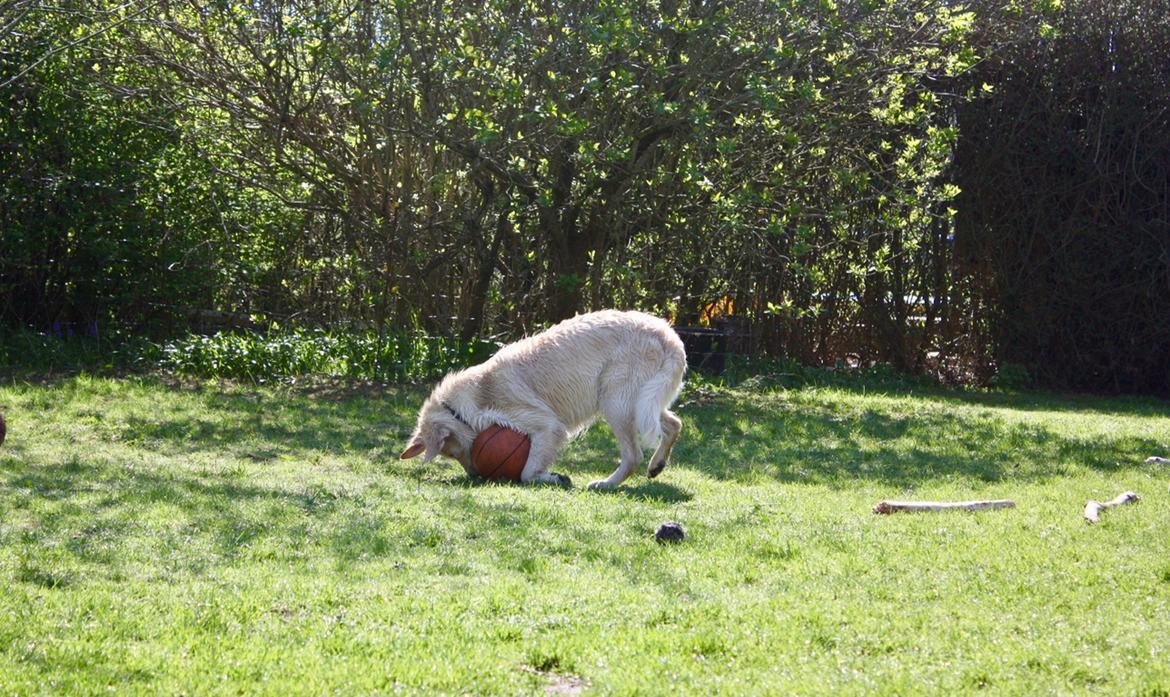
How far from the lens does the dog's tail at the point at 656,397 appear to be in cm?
867

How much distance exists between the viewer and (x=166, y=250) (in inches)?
603

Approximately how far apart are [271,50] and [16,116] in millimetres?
3735

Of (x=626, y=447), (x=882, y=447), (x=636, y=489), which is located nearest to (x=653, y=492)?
(x=636, y=489)

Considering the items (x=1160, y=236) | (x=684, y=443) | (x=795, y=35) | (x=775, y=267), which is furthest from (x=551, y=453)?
(x=1160, y=236)

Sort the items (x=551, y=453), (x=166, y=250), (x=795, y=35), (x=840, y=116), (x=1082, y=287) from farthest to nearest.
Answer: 1. (x=1082, y=287)
2. (x=166, y=250)
3. (x=840, y=116)
4. (x=795, y=35)
5. (x=551, y=453)

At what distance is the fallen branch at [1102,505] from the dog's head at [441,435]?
4.21 m

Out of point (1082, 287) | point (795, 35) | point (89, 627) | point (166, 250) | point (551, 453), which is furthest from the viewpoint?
point (1082, 287)

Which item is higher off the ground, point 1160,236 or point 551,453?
point 1160,236

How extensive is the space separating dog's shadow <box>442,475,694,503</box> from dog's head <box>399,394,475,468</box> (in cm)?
21

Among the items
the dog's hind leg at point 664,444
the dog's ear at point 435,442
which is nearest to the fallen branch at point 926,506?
the dog's hind leg at point 664,444

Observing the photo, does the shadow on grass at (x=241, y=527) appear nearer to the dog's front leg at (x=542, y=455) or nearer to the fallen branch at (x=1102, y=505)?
the dog's front leg at (x=542, y=455)

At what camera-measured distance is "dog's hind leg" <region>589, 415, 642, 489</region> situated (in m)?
8.83

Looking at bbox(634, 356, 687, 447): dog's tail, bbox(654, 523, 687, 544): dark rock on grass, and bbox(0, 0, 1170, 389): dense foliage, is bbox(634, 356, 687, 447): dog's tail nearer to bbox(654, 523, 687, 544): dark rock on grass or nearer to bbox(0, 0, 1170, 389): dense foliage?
bbox(654, 523, 687, 544): dark rock on grass

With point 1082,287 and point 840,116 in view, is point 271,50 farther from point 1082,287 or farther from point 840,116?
point 1082,287
